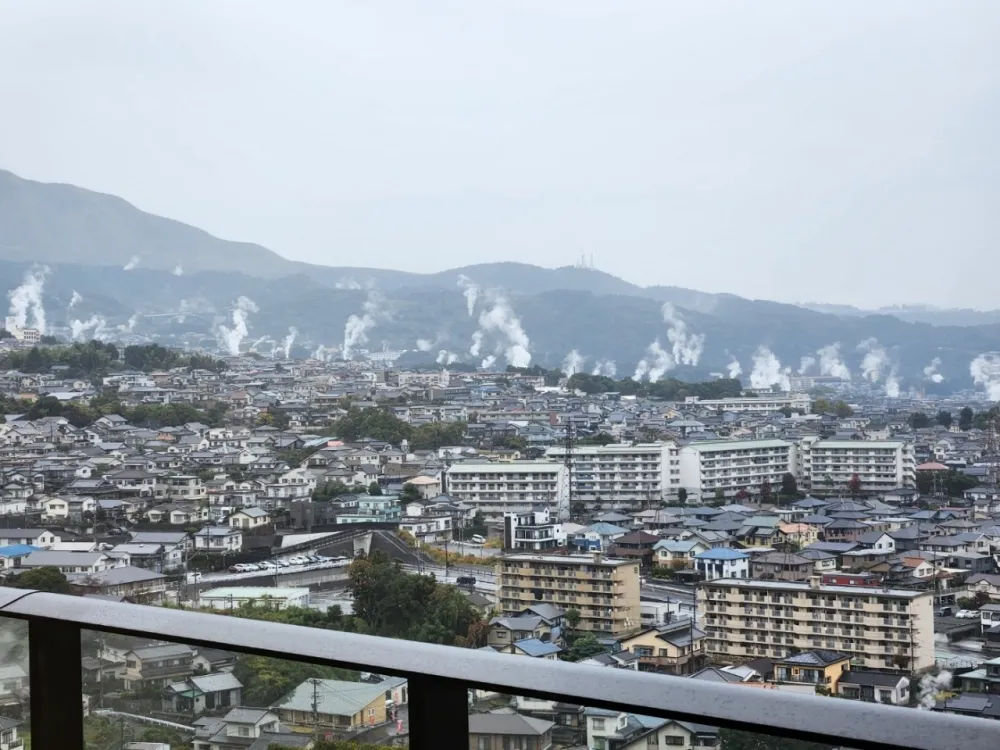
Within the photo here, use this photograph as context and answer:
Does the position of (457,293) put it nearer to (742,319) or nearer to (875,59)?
(742,319)

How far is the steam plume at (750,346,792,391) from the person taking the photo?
351cm

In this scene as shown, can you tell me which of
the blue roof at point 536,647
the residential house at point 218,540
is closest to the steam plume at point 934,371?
the blue roof at point 536,647

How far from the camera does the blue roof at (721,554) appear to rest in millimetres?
2938

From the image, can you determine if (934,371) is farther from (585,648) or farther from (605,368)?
(585,648)

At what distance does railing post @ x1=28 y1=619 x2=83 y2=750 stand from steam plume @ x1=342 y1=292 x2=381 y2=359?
3.20m

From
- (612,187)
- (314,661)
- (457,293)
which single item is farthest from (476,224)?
(314,661)

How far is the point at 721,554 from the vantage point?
2.95 metres

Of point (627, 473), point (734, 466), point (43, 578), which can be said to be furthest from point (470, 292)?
point (43, 578)

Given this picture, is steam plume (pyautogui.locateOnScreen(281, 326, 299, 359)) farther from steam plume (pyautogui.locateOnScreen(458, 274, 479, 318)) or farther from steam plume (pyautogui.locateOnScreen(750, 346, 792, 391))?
steam plume (pyautogui.locateOnScreen(750, 346, 792, 391))

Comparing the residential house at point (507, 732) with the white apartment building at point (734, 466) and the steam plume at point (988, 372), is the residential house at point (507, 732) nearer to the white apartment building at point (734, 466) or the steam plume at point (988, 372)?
the white apartment building at point (734, 466)

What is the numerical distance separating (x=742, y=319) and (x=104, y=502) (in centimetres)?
287

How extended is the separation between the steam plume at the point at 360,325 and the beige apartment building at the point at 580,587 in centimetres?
141

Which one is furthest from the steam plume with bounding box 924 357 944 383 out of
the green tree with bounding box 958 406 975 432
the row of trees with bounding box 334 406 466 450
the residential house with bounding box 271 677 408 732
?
the residential house with bounding box 271 677 408 732

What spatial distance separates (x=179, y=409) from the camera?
441 centimetres
